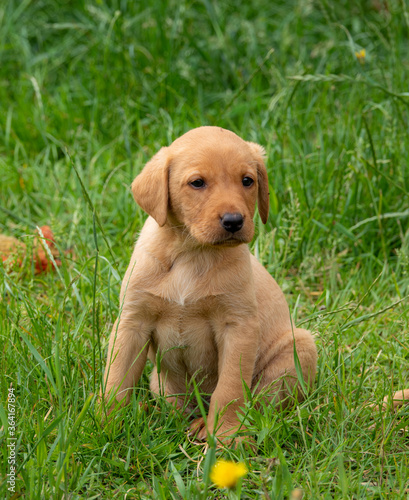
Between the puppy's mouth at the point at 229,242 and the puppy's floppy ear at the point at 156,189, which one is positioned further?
the puppy's floppy ear at the point at 156,189

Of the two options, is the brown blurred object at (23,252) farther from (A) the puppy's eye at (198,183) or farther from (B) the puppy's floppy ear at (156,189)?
(A) the puppy's eye at (198,183)

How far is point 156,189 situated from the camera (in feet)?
A: 10.4

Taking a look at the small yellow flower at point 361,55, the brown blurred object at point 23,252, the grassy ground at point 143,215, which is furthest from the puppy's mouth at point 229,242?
the small yellow flower at point 361,55

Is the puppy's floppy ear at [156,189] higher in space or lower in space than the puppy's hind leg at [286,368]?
higher

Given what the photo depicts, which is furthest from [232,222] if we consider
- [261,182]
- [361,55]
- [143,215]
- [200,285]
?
[361,55]

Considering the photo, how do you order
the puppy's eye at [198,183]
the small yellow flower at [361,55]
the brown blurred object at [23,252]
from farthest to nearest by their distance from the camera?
the small yellow flower at [361,55], the brown blurred object at [23,252], the puppy's eye at [198,183]

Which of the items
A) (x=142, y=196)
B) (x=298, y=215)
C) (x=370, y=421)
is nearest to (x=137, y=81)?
(x=298, y=215)

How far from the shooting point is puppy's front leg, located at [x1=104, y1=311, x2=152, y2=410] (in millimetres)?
3184

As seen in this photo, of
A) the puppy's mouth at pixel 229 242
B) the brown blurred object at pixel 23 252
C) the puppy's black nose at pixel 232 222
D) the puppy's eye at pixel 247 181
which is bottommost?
the brown blurred object at pixel 23 252

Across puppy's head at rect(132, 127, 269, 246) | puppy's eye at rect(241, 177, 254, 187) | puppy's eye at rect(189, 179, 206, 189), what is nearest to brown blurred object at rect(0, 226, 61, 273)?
puppy's head at rect(132, 127, 269, 246)

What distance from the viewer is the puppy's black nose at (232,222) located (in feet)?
9.56

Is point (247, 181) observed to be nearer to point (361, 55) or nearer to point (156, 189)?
point (156, 189)

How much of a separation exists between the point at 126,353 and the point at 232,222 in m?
0.84

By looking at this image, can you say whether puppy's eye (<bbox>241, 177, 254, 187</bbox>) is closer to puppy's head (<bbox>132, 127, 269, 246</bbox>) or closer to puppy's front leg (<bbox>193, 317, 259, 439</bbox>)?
puppy's head (<bbox>132, 127, 269, 246</bbox>)
